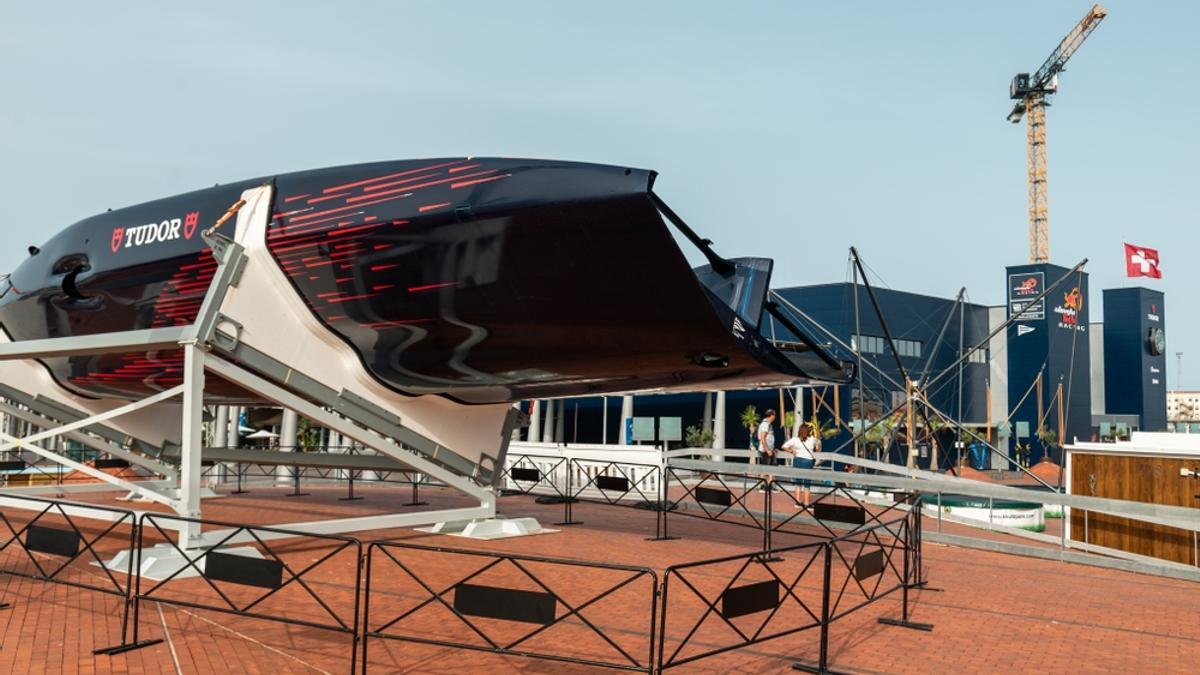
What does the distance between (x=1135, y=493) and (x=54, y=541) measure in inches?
549

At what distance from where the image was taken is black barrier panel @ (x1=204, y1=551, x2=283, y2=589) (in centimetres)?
716

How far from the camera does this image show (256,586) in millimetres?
7578

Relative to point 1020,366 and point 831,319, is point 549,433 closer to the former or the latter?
point 831,319

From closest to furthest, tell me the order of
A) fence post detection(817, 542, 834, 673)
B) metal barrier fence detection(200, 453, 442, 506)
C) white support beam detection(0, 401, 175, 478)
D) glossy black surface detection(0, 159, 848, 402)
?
fence post detection(817, 542, 834, 673) < glossy black surface detection(0, 159, 848, 402) < white support beam detection(0, 401, 175, 478) < metal barrier fence detection(200, 453, 442, 506)

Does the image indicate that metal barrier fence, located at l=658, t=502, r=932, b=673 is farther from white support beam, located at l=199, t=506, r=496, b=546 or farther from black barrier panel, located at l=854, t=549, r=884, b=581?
white support beam, located at l=199, t=506, r=496, b=546

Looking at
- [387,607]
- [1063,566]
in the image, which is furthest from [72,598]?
[1063,566]

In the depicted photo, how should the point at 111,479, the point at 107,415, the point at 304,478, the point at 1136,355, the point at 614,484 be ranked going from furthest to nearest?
1. the point at 1136,355
2. the point at 304,478
3. the point at 614,484
4. the point at 111,479
5. the point at 107,415

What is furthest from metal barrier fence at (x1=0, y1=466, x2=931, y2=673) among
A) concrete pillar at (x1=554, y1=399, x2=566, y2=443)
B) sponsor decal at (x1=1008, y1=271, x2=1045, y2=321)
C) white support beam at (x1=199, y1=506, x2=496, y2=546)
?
sponsor decal at (x1=1008, y1=271, x2=1045, y2=321)

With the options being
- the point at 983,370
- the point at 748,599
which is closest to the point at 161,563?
the point at 748,599

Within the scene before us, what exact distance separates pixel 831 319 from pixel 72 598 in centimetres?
5048

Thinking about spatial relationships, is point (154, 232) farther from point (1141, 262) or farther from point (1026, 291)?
point (1141, 262)

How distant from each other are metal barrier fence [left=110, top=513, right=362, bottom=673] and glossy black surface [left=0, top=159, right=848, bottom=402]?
297cm

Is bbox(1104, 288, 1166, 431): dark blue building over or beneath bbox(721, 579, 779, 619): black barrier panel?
over

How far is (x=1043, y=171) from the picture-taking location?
9700 centimetres
